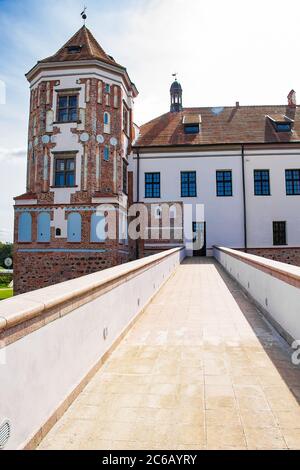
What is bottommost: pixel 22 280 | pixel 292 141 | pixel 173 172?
pixel 22 280

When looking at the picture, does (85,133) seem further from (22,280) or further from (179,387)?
(179,387)

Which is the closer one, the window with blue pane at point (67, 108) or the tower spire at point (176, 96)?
the window with blue pane at point (67, 108)

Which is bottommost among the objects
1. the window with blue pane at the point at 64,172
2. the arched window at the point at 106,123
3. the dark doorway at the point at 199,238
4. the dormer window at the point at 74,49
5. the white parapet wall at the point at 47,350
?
the white parapet wall at the point at 47,350

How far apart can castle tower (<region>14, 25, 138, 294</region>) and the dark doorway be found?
23.3 feet

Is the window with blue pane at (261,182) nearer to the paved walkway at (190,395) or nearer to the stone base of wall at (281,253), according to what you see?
the stone base of wall at (281,253)

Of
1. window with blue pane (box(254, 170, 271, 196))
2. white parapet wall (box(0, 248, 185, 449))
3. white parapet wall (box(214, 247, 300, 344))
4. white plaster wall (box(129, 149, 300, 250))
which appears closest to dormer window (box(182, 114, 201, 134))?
white plaster wall (box(129, 149, 300, 250))

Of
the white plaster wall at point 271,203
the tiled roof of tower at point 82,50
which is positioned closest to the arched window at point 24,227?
the tiled roof of tower at point 82,50

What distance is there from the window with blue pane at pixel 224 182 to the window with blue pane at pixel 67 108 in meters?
12.3

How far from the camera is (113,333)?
549 centimetres

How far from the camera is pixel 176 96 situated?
37.1 meters

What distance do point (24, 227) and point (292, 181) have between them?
20.9 meters

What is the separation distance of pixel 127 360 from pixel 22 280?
18.1 metres

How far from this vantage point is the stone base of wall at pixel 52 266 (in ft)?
68.4
